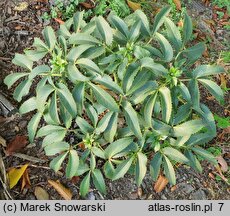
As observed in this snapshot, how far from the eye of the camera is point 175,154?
2.16m

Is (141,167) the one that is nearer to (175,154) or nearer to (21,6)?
(175,154)

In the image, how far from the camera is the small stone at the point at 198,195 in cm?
263

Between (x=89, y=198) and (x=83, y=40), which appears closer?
(x=83, y=40)

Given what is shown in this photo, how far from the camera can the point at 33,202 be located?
2.37m

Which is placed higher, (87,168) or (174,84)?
(174,84)

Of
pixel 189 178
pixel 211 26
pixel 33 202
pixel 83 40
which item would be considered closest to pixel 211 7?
pixel 211 26

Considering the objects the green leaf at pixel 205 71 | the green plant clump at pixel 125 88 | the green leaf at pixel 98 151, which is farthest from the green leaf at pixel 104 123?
the green leaf at pixel 205 71

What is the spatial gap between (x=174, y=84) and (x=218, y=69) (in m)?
0.23

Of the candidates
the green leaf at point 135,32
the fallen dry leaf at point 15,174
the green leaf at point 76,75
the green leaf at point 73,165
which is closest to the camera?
the green leaf at point 76,75

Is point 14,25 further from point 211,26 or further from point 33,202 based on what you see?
point 211,26

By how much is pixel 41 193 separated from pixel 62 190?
0.40ft

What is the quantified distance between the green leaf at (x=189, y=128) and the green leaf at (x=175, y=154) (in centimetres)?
9

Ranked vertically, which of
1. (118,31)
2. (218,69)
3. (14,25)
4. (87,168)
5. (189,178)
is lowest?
(189,178)

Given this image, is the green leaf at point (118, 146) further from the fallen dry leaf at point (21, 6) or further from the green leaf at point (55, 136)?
the fallen dry leaf at point (21, 6)
